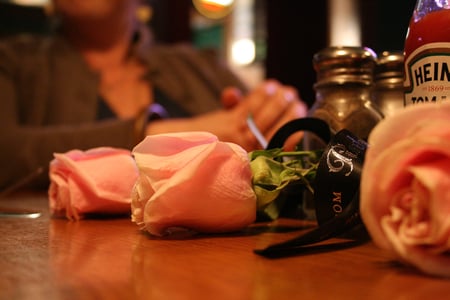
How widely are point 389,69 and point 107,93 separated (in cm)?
121

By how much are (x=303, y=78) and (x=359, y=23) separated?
389mm

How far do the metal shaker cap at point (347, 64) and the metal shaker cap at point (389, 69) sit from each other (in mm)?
73

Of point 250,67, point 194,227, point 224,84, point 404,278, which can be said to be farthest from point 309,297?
point 250,67

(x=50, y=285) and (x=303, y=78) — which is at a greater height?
(x=303, y=78)

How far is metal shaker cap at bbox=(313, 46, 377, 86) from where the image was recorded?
50 cm

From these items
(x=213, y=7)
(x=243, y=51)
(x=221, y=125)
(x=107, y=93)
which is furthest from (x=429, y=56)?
(x=243, y=51)

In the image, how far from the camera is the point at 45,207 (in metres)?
0.66

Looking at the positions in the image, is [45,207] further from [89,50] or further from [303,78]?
[303,78]

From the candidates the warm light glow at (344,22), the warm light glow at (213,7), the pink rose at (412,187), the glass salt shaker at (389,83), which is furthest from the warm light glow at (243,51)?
the pink rose at (412,187)

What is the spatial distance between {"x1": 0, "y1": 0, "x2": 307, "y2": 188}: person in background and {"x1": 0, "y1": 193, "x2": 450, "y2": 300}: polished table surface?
0.63 meters

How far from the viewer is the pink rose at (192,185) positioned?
368 millimetres

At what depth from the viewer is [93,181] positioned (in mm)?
501

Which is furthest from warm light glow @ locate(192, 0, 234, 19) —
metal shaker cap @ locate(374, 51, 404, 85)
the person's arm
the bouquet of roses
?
the bouquet of roses

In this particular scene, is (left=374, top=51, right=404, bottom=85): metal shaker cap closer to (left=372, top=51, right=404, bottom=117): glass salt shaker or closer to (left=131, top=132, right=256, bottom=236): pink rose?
(left=372, top=51, right=404, bottom=117): glass salt shaker
